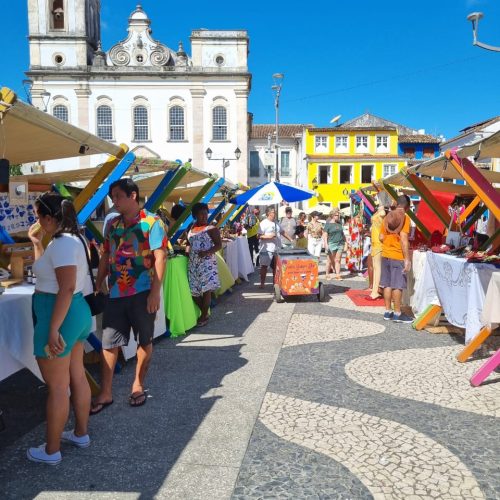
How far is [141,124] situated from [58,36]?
8.67 meters

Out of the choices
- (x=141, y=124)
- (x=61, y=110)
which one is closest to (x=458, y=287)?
(x=141, y=124)

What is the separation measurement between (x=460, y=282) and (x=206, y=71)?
3457cm

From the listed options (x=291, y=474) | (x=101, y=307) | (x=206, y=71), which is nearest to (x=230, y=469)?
(x=291, y=474)

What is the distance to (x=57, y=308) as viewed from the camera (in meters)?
2.83

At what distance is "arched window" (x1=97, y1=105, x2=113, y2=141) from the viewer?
37.4 m

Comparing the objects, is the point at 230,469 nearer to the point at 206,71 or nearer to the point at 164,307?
the point at 164,307

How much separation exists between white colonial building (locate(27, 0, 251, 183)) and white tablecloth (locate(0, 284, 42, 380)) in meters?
34.0

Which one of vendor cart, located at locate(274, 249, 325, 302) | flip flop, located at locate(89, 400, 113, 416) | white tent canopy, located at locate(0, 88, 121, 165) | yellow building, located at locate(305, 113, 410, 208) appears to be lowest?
flip flop, located at locate(89, 400, 113, 416)

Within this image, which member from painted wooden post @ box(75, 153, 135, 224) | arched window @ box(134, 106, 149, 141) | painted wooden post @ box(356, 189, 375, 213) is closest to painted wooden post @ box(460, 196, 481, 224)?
painted wooden post @ box(356, 189, 375, 213)

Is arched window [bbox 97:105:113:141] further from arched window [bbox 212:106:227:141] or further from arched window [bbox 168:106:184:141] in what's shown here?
arched window [bbox 212:106:227:141]

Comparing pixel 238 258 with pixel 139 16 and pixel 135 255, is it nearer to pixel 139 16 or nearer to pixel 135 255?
pixel 135 255

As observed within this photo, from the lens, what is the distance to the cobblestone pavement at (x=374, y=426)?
111 inches

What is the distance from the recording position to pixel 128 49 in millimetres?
38031

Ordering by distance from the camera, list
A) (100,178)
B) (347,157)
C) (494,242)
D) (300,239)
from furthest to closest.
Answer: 1. (347,157)
2. (300,239)
3. (494,242)
4. (100,178)
